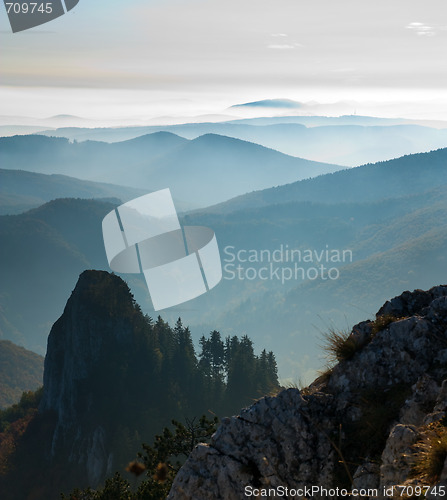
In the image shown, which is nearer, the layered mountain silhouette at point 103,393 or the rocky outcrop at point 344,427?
the rocky outcrop at point 344,427

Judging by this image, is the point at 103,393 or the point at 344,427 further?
the point at 103,393

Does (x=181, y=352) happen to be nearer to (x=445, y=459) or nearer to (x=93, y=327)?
(x=93, y=327)

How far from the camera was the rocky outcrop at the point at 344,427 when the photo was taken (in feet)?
29.8

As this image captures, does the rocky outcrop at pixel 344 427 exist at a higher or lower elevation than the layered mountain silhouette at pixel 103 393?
higher

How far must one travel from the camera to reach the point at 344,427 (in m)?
10.1

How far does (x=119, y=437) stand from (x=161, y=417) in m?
7.05

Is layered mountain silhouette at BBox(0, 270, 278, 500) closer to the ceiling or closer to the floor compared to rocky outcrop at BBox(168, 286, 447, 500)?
closer to the floor

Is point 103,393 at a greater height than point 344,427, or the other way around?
point 344,427

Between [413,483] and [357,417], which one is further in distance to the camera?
[357,417]

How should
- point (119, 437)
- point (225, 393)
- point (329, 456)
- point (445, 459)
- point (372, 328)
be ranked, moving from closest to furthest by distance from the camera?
point (445, 459), point (329, 456), point (372, 328), point (119, 437), point (225, 393)

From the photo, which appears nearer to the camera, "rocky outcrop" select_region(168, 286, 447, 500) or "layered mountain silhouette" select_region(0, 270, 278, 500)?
"rocky outcrop" select_region(168, 286, 447, 500)

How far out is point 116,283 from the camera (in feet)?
323

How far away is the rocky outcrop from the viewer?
358 inches

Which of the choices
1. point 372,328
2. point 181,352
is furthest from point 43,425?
point 372,328
